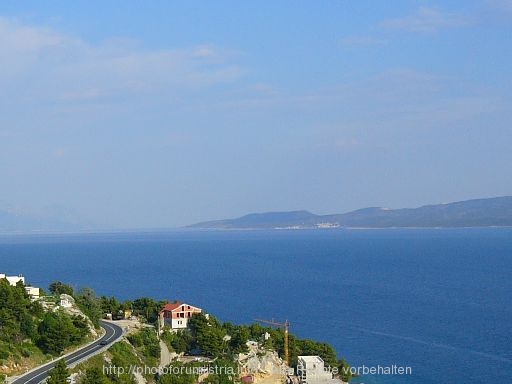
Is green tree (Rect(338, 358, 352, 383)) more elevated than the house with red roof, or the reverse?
the house with red roof

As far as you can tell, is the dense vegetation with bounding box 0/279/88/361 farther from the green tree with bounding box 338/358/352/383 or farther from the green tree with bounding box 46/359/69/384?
the green tree with bounding box 338/358/352/383

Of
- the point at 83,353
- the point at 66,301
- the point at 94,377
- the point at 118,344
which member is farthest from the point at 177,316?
the point at 94,377

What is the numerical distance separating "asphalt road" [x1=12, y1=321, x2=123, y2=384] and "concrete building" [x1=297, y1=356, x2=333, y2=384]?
41.6 feet

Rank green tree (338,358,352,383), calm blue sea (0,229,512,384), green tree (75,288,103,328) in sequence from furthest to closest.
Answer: calm blue sea (0,229,512,384) → green tree (75,288,103,328) → green tree (338,358,352,383)

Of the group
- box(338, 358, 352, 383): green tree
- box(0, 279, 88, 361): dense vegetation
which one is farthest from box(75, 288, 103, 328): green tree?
box(338, 358, 352, 383): green tree

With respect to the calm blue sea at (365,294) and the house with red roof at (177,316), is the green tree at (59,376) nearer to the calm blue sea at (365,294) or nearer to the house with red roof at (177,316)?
the house with red roof at (177,316)

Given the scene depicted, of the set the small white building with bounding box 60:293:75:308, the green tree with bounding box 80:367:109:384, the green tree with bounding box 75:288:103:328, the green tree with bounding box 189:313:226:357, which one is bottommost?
the green tree with bounding box 189:313:226:357

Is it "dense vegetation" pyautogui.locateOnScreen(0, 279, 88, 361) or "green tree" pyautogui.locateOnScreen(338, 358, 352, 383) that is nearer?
"dense vegetation" pyautogui.locateOnScreen(0, 279, 88, 361)

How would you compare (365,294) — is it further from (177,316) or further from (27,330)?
(27,330)

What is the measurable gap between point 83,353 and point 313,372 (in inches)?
620

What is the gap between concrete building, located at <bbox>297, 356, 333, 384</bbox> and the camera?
4688 centimetres

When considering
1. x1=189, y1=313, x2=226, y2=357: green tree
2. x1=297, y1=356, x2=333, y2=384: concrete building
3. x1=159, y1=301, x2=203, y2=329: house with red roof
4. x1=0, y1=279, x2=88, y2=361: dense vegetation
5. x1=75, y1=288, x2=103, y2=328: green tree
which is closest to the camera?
x1=0, y1=279, x2=88, y2=361: dense vegetation

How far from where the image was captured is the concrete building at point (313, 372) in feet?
154

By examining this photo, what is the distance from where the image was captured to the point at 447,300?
292 feet
